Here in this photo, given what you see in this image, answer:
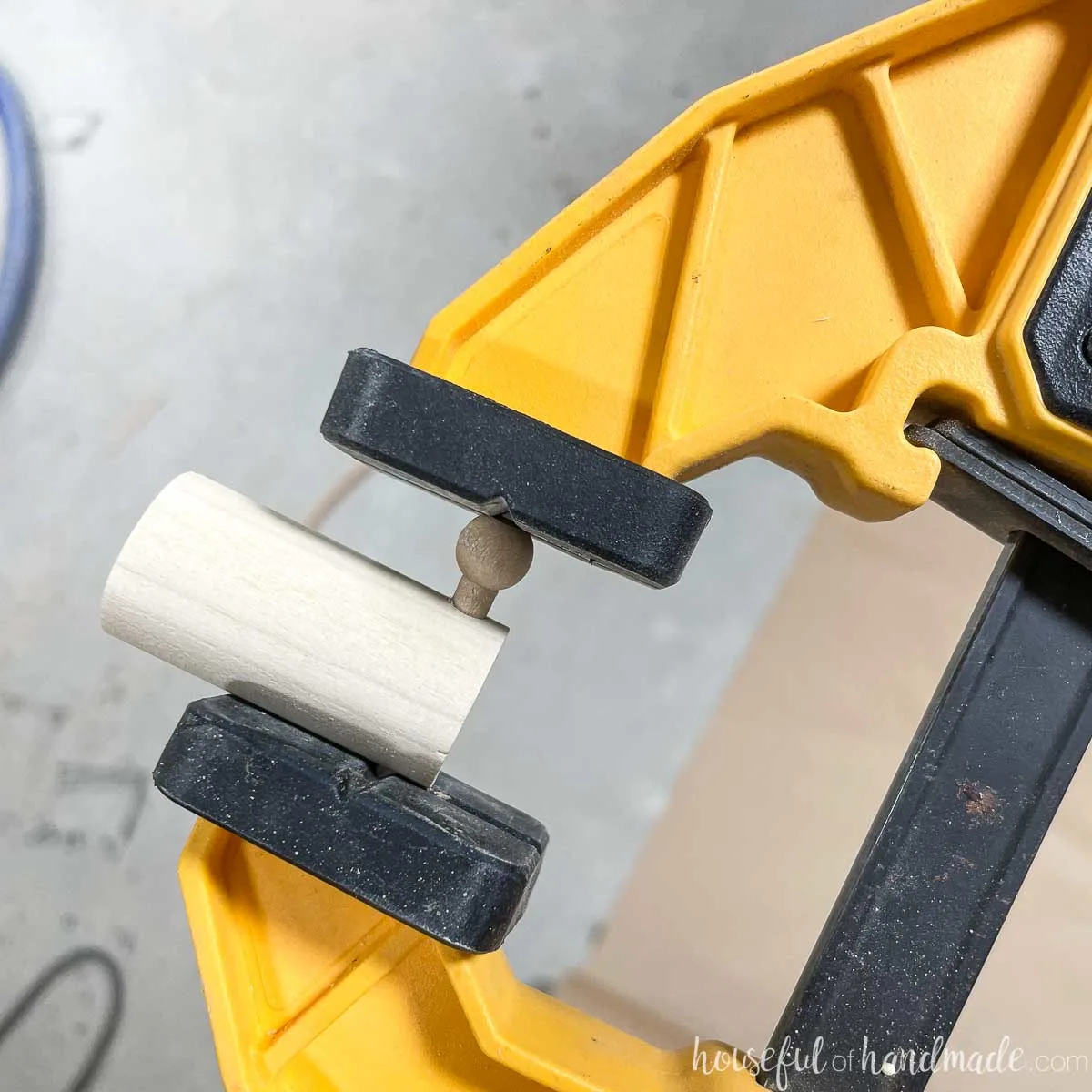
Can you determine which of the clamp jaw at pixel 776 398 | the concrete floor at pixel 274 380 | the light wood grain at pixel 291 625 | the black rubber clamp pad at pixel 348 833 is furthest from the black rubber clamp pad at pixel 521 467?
the concrete floor at pixel 274 380

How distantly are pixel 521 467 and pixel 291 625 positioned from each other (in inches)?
7.6

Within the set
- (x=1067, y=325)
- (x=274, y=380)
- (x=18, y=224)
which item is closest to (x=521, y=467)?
(x=1067, y=325)

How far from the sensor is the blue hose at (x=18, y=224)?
126 centimetres

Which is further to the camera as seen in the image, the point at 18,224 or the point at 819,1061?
the point at 18,224

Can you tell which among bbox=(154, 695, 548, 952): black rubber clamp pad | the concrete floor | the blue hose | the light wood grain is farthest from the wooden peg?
the blue hose

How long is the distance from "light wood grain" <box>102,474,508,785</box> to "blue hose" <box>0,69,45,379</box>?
0.94 m

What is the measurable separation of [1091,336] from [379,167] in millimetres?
1144

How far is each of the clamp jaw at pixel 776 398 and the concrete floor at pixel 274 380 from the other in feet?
2.12

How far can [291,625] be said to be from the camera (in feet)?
Result: 1.82

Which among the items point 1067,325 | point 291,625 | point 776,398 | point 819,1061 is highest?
point 1067,325

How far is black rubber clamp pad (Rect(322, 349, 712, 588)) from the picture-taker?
0.50 m

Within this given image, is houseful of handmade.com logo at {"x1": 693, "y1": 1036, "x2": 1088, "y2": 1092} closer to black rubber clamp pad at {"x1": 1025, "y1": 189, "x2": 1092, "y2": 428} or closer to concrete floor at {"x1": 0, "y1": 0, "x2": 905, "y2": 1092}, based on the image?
black rubber clamp pad at {"x1": 1025, "y1": 189, "x2": 1092, "y2": 428}

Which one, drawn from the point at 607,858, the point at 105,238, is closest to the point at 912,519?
the point at 607,858

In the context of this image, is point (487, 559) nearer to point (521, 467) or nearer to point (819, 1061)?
point (521, 467)
